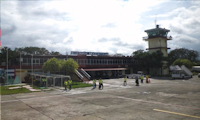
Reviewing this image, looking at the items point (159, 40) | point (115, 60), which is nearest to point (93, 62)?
point (115, 60)

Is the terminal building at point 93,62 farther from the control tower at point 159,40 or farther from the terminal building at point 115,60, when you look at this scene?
the control tower at point 159,40

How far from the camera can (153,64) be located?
5816 cm

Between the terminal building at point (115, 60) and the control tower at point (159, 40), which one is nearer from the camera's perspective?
→ the terminal building at point (115, 60)

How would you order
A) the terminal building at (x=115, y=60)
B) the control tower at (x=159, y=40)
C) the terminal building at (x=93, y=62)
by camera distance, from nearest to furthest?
the terminal building at (x=93, y=62) < the terminal building at (x=115, y=60) < the control tower at (x=159, y=40)

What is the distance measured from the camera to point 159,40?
6225 centimetres

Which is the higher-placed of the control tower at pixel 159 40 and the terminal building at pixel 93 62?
the control tower at pixel 159 40

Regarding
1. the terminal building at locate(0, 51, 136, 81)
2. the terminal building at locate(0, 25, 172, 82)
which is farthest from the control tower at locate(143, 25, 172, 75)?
the terminal building at locate(0, 51, 136, 81)

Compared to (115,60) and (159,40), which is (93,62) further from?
(159,40)

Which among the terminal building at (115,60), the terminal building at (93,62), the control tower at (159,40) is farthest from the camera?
the control tower at (159,40)

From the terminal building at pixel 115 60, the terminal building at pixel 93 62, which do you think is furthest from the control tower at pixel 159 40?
the terminal building at pixel 93 62

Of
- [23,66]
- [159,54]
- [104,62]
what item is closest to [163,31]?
[159,54]

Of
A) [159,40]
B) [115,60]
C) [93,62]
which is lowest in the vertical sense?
[93,62]

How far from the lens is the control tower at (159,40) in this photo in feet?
203

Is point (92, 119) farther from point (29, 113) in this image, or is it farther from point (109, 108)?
point (29, 113)
